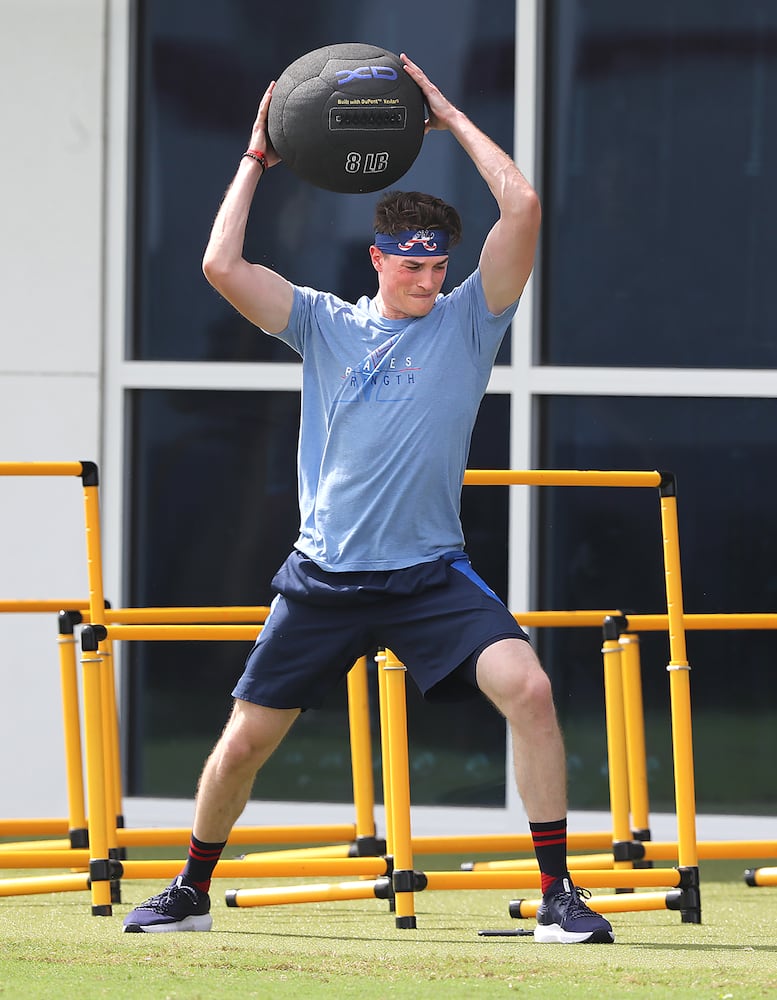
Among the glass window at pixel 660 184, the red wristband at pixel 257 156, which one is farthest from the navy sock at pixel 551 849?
the glass window at pixel 660 184

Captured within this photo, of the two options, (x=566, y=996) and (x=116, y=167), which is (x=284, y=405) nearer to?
(x=116, y=167)

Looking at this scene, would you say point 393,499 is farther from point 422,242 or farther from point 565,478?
point 565,478

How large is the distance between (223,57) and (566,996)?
4318 mm

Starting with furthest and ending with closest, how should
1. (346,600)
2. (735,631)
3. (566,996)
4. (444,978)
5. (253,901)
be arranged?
1. (735,631)
2. (253,901)
3. (346,600)
4. (444,978)
5. (566,996)

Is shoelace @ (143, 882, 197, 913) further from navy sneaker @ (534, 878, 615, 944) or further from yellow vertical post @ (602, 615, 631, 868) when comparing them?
yellow vertical post @ (602, 615, 631, 868)

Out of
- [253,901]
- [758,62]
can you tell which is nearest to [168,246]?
[758,62]

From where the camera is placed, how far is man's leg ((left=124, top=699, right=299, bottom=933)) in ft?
13.2

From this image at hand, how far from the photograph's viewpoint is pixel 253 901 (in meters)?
4.61

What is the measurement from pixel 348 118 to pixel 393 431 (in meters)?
0.72

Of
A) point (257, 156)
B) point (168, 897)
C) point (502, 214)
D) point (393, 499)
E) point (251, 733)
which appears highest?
point (257, 156)

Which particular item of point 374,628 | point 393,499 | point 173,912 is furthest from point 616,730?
point 173,912

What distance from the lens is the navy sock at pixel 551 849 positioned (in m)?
3.84

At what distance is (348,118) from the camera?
3951 mm

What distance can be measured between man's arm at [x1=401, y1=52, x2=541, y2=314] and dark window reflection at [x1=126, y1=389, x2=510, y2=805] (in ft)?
8.06
